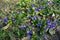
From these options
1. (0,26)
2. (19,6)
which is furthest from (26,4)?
(0,26)

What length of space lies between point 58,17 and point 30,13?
589mm

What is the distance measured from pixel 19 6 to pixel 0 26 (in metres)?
0.73

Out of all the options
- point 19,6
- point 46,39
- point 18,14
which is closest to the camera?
point 46,39

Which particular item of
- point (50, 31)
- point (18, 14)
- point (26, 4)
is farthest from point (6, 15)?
point (50, 31)

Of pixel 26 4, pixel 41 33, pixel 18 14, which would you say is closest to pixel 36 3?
pixel 26 4

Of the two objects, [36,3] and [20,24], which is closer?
[20,24]

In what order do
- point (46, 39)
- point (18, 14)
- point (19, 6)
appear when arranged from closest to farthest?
point (46, 39) → point (18, 14) → point (19, 6)

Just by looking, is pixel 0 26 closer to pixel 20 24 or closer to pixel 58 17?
pixel 20 24

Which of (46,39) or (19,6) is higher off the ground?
(19,6)

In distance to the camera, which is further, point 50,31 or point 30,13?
point 30,13

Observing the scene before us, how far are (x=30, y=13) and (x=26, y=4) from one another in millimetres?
309

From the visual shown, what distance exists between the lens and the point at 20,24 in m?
4.12

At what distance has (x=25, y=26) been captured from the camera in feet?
13.4

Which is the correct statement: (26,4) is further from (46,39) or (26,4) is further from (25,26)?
(46,39)
